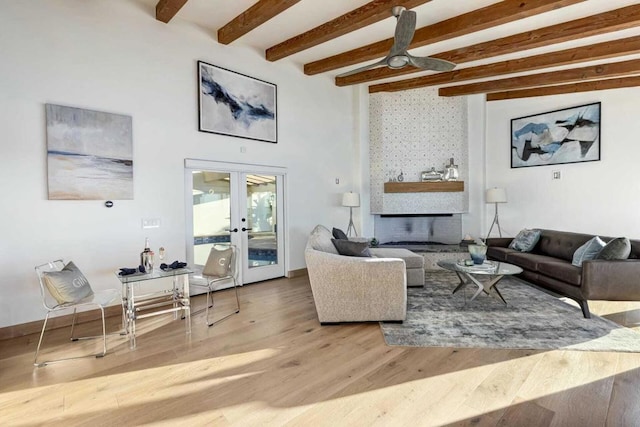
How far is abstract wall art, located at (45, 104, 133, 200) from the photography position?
334 cm


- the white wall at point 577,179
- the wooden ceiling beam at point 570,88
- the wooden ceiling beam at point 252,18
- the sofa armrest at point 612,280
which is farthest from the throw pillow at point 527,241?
the wooden ceiling beam at point 252,18

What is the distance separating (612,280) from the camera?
11.6 feet

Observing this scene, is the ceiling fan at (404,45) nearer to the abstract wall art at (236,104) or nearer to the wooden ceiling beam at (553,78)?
the abstract wall art at (236,104)

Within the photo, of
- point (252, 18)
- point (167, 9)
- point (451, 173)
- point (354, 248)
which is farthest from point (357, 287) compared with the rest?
point (451, 173)

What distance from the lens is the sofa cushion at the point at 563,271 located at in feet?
12.2

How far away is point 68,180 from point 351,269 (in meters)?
3.15

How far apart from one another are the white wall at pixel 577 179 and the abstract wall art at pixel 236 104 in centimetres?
470

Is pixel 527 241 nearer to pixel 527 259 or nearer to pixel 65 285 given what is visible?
pixel 527 259

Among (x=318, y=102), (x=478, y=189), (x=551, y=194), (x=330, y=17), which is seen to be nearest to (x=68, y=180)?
(x=330, y=17)

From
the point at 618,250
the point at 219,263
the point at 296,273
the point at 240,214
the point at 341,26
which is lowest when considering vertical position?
the point at 296,273

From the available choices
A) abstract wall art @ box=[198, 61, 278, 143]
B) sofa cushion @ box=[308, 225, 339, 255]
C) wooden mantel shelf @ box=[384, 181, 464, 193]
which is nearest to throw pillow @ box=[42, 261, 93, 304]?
sofa cushion @ box=[308, 225, 339, 255]

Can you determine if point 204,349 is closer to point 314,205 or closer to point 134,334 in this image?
point 134,334

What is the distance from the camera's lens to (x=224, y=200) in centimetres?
482

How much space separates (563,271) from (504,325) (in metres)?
1.33
